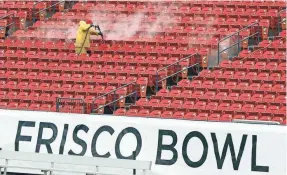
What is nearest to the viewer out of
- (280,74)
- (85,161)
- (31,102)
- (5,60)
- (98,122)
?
(85,161)

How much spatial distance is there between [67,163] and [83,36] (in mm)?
7966

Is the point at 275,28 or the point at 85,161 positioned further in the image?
the point at 275,28

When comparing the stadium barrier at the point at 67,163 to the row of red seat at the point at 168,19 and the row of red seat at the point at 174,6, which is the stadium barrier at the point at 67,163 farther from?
the row of red seat at the point at 174,6

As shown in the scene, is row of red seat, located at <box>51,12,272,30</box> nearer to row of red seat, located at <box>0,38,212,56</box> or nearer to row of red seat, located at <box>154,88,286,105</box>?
row of red seat, located at <box>0,38,212,56</box>

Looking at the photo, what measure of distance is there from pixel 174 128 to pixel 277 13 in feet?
22.4

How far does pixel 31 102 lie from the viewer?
2817 cm

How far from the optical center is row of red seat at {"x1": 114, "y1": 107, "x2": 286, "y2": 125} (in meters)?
25.0

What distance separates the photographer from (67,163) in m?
22.4

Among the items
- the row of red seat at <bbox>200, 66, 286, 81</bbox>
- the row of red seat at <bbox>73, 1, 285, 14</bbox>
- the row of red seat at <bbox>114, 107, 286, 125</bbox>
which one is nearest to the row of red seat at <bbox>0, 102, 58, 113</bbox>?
the row of red seat at <bbox>114, 107, 286, 125</bbox>

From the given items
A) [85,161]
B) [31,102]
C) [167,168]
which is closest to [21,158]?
[85,161]

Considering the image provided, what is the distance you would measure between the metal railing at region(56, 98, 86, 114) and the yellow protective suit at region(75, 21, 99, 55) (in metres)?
3.12

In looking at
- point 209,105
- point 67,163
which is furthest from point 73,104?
point 67,163

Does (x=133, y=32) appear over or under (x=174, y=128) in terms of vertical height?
over

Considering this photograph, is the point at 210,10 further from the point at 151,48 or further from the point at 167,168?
the point at 167,168
